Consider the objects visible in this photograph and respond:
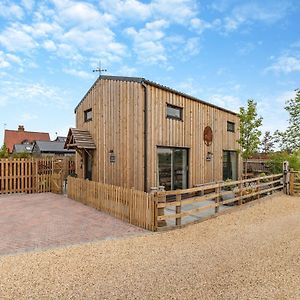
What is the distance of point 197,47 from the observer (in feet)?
49.9

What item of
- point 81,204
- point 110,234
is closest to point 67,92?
point 81,204

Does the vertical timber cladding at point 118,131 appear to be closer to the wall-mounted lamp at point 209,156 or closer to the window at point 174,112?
the window at point 174,112

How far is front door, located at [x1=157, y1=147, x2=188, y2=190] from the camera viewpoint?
1174cm

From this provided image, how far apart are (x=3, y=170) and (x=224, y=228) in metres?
13.1

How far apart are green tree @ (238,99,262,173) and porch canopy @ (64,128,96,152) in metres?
9.64

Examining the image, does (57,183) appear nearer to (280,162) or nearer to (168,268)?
(168,268)

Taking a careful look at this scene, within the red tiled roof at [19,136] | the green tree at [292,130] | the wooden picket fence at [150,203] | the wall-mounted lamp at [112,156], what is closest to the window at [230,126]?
the wooden picket fence at [150,203]

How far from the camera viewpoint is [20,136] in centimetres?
5272

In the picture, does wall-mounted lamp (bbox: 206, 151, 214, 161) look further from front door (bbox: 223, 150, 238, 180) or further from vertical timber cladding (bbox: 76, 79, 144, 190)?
vertical timber cladding (bbox: 76, 79, 144, 190)

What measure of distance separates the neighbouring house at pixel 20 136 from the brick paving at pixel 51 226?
44.7 m

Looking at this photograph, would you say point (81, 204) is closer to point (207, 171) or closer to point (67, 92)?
point (207, 171)

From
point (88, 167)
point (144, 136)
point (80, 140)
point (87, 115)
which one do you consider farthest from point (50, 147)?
point (144, 136)

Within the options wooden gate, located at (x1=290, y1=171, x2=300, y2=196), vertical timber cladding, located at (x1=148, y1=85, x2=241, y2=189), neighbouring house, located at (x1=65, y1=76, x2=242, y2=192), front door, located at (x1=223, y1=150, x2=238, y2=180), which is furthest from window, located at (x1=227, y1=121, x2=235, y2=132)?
wooden gate, located at (x1=290, y1=171, x2=300, y2=196)

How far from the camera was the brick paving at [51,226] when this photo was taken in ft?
21.5
